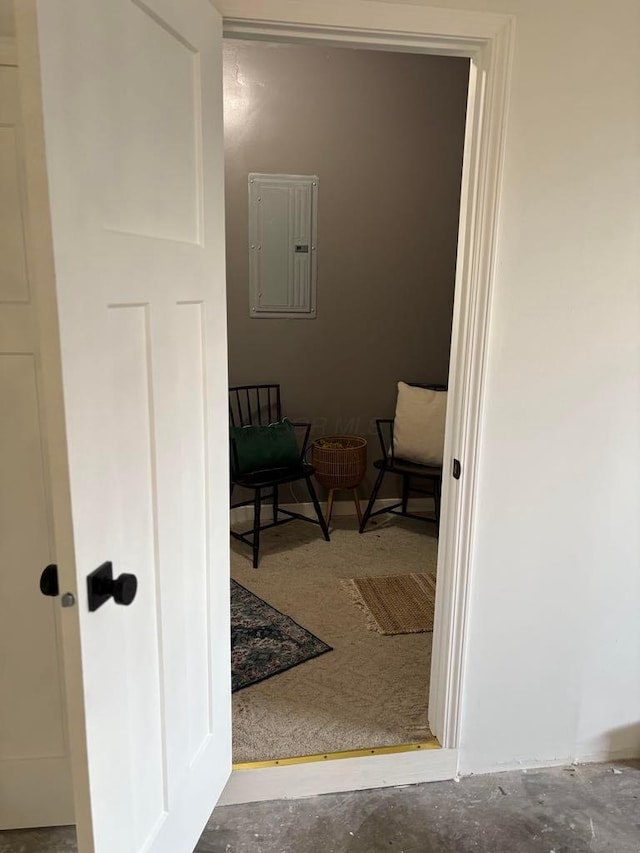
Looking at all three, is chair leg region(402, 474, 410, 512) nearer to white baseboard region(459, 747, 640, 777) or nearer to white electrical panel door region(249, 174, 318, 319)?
white electrical panel door region(249, 174, 318, 319)

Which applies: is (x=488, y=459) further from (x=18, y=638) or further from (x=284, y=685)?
(x=18, y=638)

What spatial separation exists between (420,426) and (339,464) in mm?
496

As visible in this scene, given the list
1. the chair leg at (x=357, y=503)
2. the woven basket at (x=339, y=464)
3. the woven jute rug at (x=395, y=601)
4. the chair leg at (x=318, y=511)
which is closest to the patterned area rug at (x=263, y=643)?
the woven jute rug at (x=395, y=601)

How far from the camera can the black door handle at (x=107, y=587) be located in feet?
3.18

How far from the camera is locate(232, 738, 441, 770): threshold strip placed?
1.81 m

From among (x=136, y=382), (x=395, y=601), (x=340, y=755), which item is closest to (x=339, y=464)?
(x=395, y=601)

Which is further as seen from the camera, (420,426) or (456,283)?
(420,426)

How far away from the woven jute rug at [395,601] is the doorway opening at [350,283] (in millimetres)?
12

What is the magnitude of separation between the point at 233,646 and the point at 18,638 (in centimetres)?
103

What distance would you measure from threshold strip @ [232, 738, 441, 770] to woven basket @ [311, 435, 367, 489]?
1699 mm

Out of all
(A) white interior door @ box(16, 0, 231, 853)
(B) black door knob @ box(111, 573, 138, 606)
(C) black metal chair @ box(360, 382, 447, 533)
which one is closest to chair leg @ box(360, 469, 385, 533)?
(C) black metal chair @ box(360, 382, 447, 533)

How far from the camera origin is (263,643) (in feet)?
8.09

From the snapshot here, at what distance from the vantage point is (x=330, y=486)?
3479 millimetres

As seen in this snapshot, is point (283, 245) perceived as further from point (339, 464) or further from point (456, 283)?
point (456, 283)
